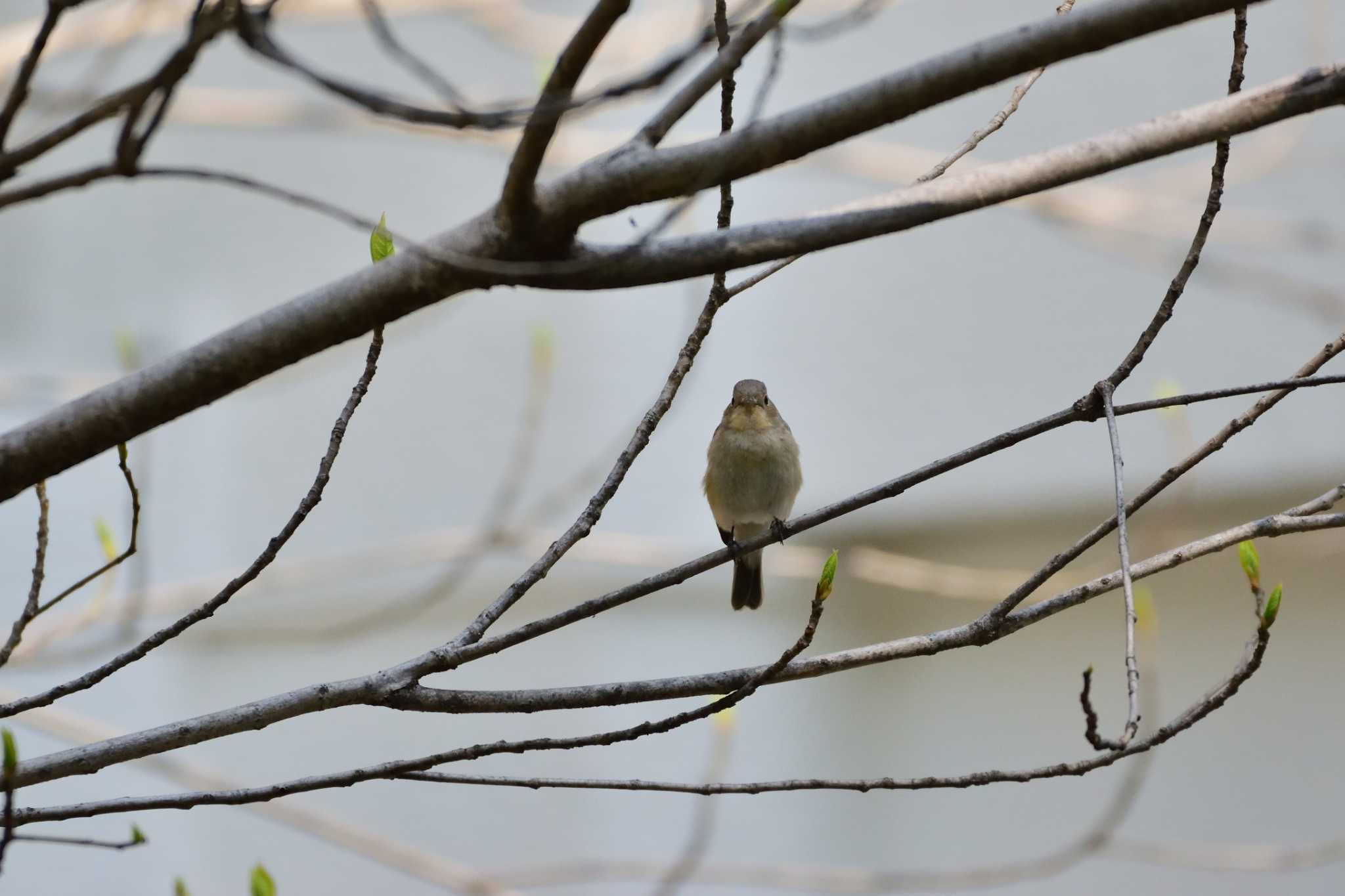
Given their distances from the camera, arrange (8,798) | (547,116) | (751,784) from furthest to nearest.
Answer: (751,784) < (8,798) < (547,116)

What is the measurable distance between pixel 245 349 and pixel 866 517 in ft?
13.3

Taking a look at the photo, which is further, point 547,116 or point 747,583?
point 747,583

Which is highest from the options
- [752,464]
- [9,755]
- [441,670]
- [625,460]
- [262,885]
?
[752,464]

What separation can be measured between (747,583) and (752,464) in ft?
1.66

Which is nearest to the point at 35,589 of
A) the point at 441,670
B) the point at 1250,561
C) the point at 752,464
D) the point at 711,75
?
the point at 441,670

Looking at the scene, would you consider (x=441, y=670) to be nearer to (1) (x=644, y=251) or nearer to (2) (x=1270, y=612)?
(1) (x=644, y=251)

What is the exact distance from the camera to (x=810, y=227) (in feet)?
2.83

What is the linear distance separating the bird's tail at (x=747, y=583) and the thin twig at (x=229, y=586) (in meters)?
2.15

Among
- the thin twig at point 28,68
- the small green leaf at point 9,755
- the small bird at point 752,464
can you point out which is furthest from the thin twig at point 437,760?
the small bird at point 752,464

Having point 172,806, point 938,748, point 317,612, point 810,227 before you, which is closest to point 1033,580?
point 810,227

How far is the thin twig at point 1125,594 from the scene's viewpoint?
104cm

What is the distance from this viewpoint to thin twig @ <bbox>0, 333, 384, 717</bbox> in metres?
1.19

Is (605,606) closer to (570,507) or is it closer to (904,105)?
(904,105)

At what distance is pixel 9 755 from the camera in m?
1.09
